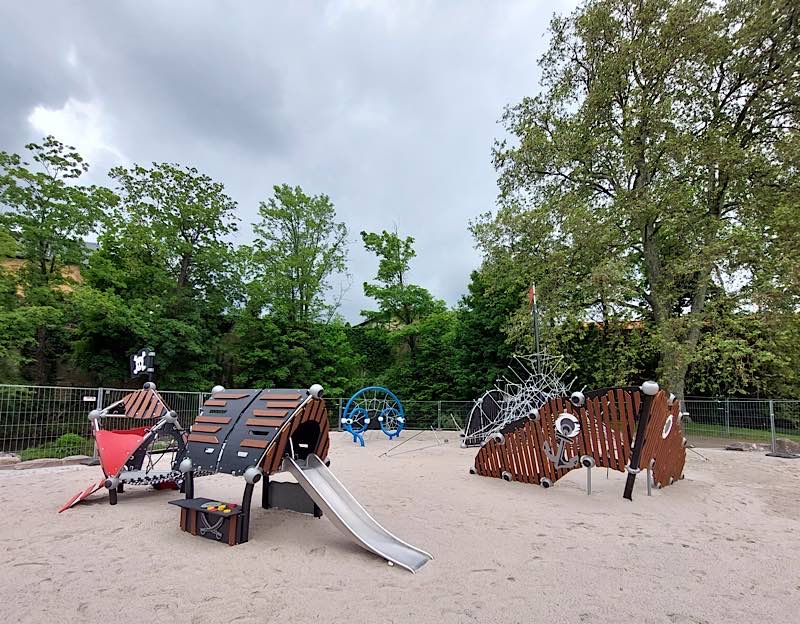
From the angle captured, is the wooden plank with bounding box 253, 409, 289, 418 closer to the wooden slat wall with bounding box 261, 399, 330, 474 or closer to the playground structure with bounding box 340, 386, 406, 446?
the wooden slat wall with bounding box 261, 399, 330, 474

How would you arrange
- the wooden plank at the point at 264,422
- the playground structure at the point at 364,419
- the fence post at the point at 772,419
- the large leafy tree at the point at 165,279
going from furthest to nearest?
1. the large leafy tree at the point at 165,279
2. the playground structure at the point at 364,419
3. the fence post at the point at 772,419
4. the wooden plank at the point at 264,422

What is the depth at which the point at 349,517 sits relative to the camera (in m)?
4.25

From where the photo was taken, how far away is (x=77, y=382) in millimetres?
18484

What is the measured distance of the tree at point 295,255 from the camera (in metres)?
21.2

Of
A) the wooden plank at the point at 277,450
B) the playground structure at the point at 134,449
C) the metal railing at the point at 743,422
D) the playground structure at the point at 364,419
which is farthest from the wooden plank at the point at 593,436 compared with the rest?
the metal railing at the point at 743,422

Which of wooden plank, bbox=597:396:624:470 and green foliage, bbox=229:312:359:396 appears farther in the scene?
green foliage, bbox=229:312:359:396

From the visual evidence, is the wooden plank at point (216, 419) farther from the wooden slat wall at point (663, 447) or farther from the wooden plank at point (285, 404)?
the wooden slat wall at point (663, 447)

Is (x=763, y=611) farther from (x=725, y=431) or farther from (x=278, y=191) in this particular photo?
(x=278, y=191)

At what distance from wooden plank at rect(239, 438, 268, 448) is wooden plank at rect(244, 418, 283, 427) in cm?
17

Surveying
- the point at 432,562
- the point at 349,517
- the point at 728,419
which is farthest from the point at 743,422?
the point at 349,517

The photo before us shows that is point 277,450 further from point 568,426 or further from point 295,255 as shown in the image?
point 295,255

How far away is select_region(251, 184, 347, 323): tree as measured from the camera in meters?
21.2

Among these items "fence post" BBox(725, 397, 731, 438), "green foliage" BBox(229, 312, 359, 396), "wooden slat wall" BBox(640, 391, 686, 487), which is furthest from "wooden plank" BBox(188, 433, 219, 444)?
"green foliage" BBox(229, 312, 359, 396)

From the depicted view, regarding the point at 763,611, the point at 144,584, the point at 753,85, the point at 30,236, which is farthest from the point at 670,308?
the point at 30,236
